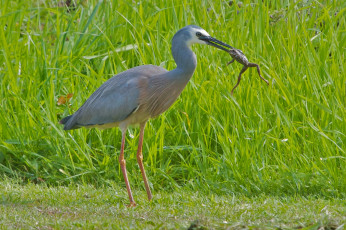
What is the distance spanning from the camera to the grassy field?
5406 millimetres

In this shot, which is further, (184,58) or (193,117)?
(193,117)

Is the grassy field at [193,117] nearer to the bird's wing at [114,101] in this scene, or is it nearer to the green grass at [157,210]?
the green grass at [157,210]

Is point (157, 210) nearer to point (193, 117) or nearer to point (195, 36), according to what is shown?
point (195, 36)

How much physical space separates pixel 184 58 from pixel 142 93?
0.47 meters

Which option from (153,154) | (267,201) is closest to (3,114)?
(153,154)

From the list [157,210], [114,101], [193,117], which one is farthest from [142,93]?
[157,210]

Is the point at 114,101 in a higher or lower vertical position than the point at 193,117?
higher

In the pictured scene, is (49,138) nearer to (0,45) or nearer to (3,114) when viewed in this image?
(3,114)

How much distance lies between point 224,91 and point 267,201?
1.48m

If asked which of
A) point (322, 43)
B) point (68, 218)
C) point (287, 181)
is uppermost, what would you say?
point (322, 43)

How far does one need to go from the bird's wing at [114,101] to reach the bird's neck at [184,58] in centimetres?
28

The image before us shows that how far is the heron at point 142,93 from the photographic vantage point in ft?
17.3

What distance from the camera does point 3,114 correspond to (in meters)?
6.25

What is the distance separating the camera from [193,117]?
6215 millimetres
